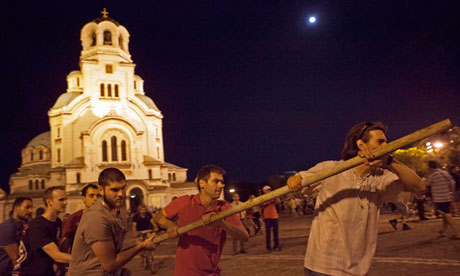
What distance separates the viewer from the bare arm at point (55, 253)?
4002 mm

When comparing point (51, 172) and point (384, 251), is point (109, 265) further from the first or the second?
point (51, 172)

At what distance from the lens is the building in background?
4044 centimetres

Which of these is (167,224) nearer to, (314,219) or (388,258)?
(314,219)

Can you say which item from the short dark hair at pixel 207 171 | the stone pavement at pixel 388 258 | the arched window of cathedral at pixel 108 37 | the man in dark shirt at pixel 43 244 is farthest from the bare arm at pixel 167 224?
the arched window of cathedral at pixel 108 37

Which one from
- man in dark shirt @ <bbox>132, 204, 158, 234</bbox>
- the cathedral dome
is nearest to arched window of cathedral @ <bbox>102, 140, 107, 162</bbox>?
the cathedral dome

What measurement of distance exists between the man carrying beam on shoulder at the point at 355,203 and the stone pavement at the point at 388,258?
14.3 feet

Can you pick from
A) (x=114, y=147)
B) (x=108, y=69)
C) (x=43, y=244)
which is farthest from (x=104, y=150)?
(x=43, y=244)

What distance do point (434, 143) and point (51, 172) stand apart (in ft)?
128

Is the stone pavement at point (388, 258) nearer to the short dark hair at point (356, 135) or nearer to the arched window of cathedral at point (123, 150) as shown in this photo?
the short dark hair at point (356, 135)

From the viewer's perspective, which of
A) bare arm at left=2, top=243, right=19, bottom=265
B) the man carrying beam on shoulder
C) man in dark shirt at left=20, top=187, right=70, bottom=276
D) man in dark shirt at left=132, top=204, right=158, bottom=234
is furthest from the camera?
man in dark shirt at left=132, top=204, right=158, bottom=234

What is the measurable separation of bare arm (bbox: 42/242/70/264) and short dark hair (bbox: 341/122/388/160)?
3.13 meters

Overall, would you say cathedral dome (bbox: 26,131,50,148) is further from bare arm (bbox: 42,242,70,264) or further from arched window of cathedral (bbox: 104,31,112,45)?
bare arm (bbox: 42,242,70,264)

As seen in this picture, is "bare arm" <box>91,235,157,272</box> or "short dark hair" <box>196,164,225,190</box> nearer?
"bare arm" <box>91,235,157,272</box>

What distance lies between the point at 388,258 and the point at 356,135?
20.0 ft
